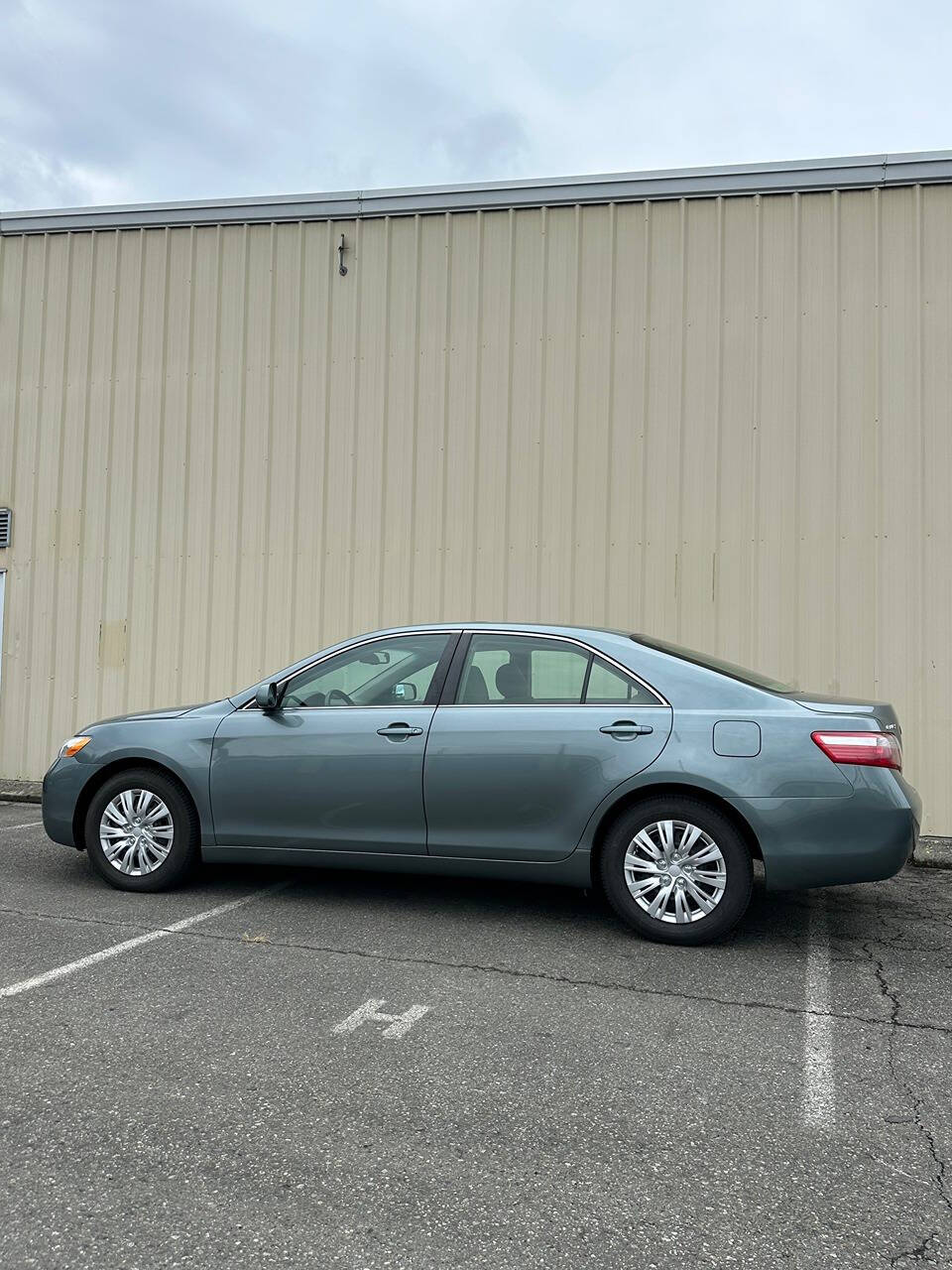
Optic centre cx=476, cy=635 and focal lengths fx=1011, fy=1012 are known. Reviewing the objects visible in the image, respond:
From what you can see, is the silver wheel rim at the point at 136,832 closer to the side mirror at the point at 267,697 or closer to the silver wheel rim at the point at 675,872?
the side mirror at the point at 267,697

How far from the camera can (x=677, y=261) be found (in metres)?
9.04

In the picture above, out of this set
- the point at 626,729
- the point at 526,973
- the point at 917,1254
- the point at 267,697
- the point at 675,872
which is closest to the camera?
the point at 917,1254

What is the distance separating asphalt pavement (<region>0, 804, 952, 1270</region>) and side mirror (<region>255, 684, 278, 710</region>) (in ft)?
3.61

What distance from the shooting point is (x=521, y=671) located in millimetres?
5320

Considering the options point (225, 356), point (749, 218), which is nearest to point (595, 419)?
point (749, 218)

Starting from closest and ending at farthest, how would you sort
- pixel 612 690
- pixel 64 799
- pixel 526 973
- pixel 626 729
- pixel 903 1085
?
pixel 903 1085
pixel 526 973
pixel 626 729
pixel 612 690
pixel 64 799

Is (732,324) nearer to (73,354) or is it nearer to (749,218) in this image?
(749,218)

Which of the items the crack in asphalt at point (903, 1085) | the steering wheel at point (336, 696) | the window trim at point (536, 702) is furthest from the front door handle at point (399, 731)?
the crack in asphalt at point (903, 1085)

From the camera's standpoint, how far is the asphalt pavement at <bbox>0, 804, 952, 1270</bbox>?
2400 mm

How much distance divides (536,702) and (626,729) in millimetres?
503

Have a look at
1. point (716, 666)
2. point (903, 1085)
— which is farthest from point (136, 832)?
point (903, 1085)

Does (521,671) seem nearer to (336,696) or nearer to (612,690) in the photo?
(612,690)

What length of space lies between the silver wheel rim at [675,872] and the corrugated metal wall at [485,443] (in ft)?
13.5

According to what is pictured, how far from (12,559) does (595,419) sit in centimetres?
615
